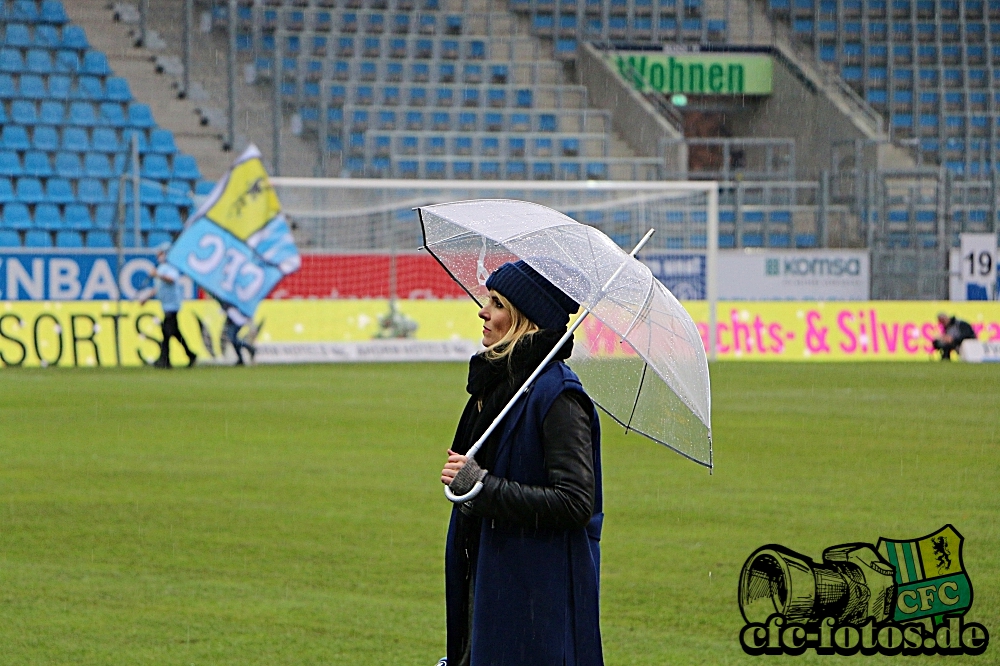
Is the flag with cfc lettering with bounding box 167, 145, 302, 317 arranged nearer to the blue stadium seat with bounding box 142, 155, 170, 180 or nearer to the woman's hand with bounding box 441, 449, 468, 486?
the blue stadium seat with bounding box 142, 155, 170, 180

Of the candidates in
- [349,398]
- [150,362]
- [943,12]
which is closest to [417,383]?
[349,398]

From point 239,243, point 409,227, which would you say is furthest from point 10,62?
point 239,243

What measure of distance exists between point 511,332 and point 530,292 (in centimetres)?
11

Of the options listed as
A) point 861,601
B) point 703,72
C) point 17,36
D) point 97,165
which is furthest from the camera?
point 703,72

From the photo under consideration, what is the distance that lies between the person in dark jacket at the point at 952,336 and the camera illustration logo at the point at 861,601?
17.8 m

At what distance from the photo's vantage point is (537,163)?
3216 cm

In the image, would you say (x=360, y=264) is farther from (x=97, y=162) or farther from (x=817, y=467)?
(x=817, y=467)

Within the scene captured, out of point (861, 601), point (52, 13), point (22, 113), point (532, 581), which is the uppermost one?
point (52, 13)

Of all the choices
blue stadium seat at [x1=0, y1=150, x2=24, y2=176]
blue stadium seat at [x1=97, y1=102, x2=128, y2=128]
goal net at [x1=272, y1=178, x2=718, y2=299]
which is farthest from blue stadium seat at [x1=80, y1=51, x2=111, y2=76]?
goal net at [x1=272, y1=178, x2=718, y2=299]

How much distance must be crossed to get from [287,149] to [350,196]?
5.85m

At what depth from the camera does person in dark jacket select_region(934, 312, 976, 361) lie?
2506 cm

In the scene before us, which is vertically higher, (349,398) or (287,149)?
(287,149)

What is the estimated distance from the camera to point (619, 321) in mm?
3676

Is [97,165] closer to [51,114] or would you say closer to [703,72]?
[51,114]
